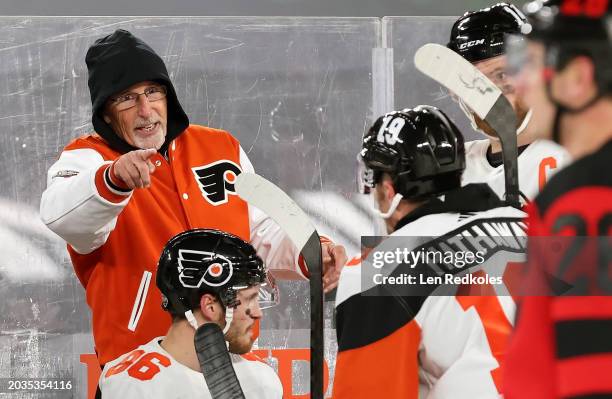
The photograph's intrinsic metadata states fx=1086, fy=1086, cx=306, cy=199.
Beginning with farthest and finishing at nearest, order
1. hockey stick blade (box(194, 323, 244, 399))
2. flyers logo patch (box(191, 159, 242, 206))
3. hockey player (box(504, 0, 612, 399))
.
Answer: flyers logo patch (box(191, 159, 242, 206))
hockey stick blade (box(194, 323, 244, 399))
hockey player (box(504, 0, 612, 399))

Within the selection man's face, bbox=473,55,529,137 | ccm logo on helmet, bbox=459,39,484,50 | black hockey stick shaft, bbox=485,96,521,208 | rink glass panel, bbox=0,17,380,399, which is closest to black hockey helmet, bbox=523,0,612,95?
black hockey stick shaft, bbox=485,96,521,208

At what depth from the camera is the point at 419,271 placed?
1732 mm

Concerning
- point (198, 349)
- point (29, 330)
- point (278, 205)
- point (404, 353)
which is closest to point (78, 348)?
point (29, 330)

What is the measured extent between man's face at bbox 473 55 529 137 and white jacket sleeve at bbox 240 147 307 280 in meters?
0.60

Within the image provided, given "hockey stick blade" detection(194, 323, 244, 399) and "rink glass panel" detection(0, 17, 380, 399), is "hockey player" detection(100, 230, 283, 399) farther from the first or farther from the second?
"rink glass panel" detection(0, 17, 380, 399)

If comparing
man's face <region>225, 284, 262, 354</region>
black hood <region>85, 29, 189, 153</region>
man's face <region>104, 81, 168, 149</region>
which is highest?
black hood <region>85, 29, 189, 153</region>

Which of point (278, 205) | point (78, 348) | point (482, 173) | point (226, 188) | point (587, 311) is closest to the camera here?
point (587, 311)

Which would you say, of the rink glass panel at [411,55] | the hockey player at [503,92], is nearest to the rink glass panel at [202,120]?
the rink glass panel at [411,55]

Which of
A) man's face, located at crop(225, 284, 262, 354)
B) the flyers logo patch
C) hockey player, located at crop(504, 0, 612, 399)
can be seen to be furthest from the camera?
the flyers logo patch

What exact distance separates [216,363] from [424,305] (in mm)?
518

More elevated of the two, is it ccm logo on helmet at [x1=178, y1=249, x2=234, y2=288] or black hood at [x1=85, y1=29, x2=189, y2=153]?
black hood at [x1=85, y1=29, x2=189, y2=153]

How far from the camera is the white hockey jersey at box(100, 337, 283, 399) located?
2.20 meters

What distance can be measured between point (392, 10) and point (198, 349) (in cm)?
201

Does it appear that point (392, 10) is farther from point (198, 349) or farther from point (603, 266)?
point (603, 266)
